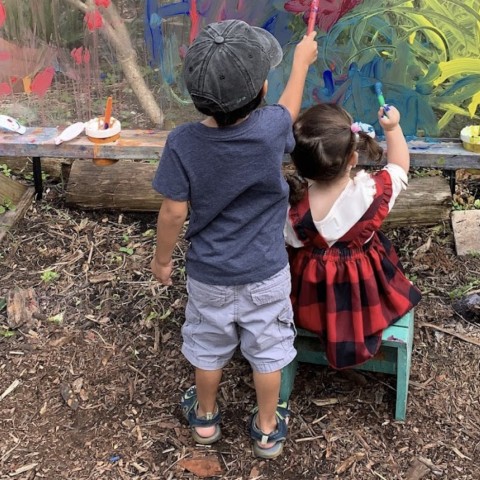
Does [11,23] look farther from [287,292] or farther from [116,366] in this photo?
[287,292]

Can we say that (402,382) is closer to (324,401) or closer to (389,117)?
(324,401)

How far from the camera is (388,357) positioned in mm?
2652

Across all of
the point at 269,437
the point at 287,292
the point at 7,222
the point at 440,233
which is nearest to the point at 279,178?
the point at 287,292

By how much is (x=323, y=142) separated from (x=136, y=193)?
170 centimetres

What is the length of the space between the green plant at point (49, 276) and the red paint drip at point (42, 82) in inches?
34.0

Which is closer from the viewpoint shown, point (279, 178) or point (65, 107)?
point (279, 178)

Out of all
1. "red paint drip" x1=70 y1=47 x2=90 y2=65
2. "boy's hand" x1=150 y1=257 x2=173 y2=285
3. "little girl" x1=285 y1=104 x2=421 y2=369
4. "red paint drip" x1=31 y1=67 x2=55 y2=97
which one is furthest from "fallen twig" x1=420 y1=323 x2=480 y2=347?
"red paint drip" x1=31 y1=67 x2=55 y2=97

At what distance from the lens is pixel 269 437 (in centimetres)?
255

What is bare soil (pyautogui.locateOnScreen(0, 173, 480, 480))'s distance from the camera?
255 cm

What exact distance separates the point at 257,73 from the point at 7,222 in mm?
2212

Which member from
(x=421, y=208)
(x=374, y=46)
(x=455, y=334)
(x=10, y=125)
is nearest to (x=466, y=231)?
(x=421, y=208)

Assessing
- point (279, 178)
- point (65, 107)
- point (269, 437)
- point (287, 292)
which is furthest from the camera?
point (65, 107)

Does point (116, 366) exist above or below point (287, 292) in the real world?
below

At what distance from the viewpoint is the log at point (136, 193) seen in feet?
11.7
